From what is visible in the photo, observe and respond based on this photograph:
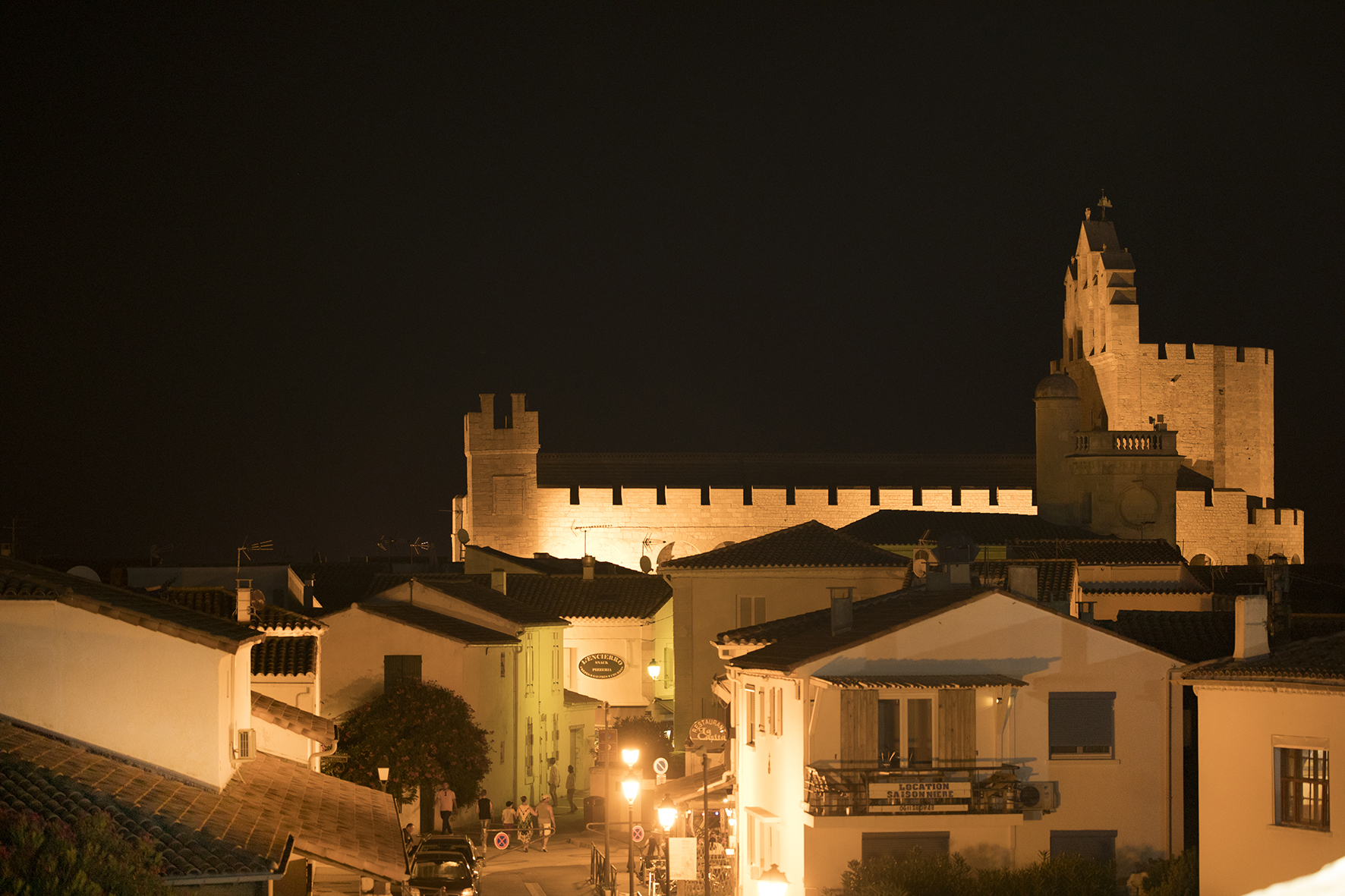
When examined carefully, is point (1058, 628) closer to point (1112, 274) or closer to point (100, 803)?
point (100, 803)

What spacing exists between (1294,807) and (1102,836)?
4.16 metres

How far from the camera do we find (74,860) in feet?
35.2

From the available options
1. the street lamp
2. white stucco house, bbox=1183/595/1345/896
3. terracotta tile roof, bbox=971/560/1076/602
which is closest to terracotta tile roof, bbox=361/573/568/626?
terracotta tile roof, bbox=971/560/1076/602

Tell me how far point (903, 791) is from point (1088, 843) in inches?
118

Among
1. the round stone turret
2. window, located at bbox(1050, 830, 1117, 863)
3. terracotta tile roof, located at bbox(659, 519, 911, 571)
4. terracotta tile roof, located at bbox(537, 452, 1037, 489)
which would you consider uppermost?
the round stone turret

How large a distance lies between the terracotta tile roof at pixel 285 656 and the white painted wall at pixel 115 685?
12096 millimetres

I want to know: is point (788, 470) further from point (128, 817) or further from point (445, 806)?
point (128, 817)

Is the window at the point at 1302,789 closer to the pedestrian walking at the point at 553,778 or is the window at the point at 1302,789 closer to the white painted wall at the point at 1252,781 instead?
the white painted wall at the point at 1252,781

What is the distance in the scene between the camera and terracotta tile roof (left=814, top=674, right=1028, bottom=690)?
68.0 ft

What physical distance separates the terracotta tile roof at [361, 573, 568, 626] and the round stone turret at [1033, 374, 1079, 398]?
20.4 metres

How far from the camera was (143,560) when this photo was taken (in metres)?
54.1

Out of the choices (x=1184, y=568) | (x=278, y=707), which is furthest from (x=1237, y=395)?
(x=278, y=707)

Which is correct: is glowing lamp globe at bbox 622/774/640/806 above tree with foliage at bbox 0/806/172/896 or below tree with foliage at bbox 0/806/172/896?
below

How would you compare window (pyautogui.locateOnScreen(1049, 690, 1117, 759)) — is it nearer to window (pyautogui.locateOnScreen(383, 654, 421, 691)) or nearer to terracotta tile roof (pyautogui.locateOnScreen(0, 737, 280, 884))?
terracotta tile roof (pyautogui.locateOnScreen(0, 737, 280, 884))
